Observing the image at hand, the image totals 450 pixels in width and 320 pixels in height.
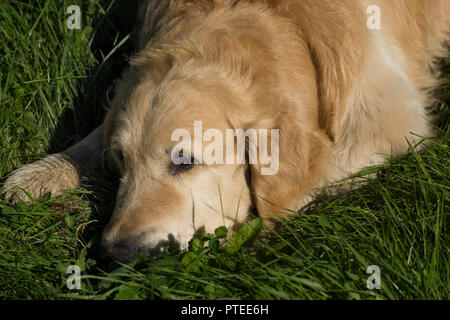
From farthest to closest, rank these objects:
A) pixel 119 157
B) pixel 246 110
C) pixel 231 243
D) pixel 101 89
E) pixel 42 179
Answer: pixel 101 89
pixel 42 179
pixel 119 157
pixel 246 110
pixel 231 243

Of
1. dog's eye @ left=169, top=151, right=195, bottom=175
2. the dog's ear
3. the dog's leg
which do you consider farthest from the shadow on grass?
the dog's ear

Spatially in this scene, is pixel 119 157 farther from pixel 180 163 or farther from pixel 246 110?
pixel 246 110

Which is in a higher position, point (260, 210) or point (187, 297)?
point (260, 210)

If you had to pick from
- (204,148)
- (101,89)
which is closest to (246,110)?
(204,148)

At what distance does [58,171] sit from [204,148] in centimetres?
125

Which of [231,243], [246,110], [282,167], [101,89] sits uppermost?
[101,89]

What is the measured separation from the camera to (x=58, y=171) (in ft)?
11.2

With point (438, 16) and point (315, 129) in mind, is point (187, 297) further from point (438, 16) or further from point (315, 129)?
point (438, 16)

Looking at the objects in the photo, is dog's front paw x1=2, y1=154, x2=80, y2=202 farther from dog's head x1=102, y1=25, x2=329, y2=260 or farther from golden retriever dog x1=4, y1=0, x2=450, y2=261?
dog's head x1=102, y1=25, x2=329, y2=260

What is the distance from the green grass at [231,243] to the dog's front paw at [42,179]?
96 millimetres

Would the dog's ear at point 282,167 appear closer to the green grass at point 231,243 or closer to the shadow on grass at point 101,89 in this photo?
the green grass at point 231,243

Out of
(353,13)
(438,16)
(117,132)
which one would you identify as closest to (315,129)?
(353,13)
